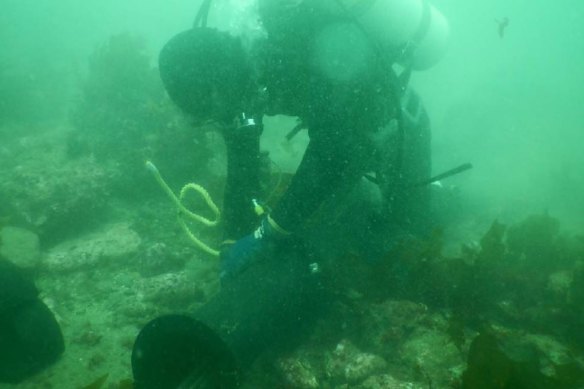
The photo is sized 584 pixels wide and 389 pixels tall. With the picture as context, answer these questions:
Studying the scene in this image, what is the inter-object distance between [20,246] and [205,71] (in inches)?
170

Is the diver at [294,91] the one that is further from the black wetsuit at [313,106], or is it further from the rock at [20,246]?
the rock at [20,246]

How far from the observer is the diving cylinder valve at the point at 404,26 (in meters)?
3.85

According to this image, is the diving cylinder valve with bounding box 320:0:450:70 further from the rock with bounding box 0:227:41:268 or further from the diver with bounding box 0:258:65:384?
the rock with bounding box 0:227:41:268

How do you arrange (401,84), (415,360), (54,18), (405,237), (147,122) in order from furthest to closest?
(54,18) → (147,122) → (405,237) → (401,84) → (415,360)

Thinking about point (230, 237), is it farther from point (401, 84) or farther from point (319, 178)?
point (401, 84)

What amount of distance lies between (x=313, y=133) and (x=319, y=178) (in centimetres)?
46

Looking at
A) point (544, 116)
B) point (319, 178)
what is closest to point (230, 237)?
point (319, 178)

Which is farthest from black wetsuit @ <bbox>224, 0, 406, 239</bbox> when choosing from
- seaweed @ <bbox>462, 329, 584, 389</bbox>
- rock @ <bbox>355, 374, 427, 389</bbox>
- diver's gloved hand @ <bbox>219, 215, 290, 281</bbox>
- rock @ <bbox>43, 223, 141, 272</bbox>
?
rock @ <bbox>43, 223, 141, 272</bbox>

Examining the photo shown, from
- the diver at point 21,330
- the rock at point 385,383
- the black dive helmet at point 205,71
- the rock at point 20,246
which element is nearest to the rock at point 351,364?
the rock at point 385,383

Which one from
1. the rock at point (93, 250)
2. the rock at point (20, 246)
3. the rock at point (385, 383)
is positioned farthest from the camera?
the rock at point (93, 250)

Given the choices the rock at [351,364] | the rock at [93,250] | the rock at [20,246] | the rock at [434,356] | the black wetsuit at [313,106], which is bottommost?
the rock at [93,250]

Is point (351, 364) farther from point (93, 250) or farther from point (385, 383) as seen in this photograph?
point (93, 250)

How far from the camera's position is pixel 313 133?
→ 3.83 m

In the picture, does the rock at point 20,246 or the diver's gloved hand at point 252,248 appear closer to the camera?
the diver's gloved hand at point 252,248
